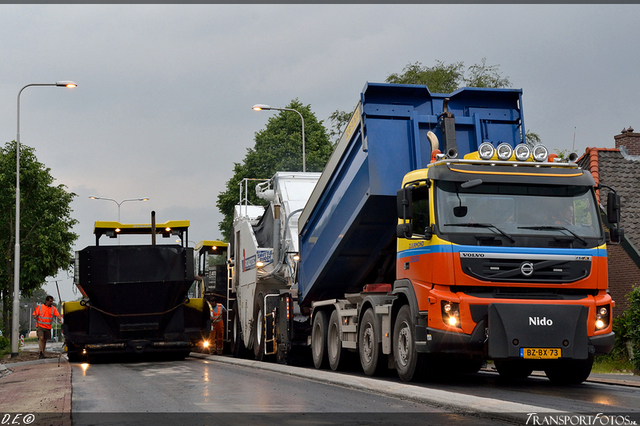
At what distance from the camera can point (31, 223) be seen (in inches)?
1273

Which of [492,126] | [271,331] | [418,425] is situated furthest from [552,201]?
[271,331]

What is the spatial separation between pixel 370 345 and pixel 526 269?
10.8 feet

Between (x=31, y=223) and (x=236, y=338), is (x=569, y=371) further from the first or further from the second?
(x=31, y=223)

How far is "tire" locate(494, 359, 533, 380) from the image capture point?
1266 cm

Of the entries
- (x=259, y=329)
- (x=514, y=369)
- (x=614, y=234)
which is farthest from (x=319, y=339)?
(x=614, y=234)

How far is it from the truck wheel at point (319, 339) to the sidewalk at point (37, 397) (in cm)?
452

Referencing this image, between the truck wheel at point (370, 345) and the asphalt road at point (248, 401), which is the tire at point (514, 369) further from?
the asphalt road at point (248, 401)

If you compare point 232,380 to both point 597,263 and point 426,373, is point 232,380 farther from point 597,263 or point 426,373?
point 597,263

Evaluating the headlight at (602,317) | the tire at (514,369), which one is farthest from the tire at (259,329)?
the headlight at (602,317)

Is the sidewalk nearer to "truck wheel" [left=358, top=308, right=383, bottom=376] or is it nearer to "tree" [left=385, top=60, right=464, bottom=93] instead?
"truck wheel" [left=358, top=308, right=383, bottom=376]

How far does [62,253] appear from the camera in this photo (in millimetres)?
32688

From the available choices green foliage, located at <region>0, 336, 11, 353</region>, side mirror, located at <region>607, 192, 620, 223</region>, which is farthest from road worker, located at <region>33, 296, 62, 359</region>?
side mirror, located at <region>607, 192, 620, 223</region>

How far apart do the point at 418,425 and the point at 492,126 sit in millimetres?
6545

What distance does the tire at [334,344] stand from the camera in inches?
563
